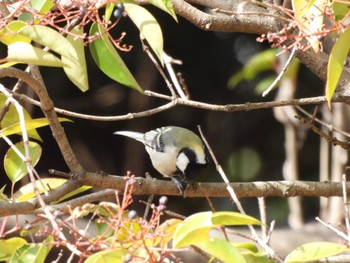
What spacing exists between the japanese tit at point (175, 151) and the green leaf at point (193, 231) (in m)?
1.71

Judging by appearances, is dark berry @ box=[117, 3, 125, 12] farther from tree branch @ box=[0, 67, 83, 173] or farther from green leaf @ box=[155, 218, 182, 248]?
green leaf @ box=[155, 218, 182, 248]

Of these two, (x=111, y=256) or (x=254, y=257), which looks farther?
(x=254, y=257)

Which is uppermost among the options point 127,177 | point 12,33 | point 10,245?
point 12,33

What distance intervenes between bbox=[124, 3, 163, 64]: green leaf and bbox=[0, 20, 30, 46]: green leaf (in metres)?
0.21

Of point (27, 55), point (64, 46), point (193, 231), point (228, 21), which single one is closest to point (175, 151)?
point (228, 21)

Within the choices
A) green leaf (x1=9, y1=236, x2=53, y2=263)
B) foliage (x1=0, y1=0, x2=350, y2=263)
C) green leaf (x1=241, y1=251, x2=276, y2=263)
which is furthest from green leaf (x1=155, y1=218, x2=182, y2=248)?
green leaf (x1=9, y1=236, x2=53, y2=263)

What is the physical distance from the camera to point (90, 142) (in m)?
4.60

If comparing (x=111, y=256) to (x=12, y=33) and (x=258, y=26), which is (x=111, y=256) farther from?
(x=258, y=26)

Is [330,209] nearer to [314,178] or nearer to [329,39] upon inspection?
[314,178]

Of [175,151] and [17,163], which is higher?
[17,163]

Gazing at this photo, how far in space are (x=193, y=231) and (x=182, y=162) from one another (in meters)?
1.90

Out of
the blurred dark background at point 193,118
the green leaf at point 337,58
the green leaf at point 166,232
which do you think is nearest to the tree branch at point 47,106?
the green leaf at point 166,232

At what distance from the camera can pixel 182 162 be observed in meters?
3.03

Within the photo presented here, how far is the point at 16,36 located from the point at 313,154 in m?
3.58
